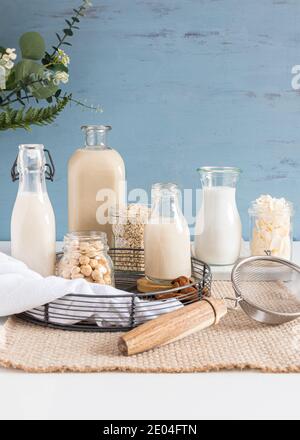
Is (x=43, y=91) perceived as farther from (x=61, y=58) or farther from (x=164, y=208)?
(x=164, y=208)

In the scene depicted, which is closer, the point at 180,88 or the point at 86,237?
the point at 86,237

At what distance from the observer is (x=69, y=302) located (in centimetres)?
109

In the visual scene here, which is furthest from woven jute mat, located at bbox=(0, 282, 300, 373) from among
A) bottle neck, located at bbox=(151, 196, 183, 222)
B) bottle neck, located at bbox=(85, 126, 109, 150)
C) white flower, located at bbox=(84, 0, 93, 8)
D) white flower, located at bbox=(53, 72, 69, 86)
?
white flower, located at bbox=(84, 0, 93, 8)

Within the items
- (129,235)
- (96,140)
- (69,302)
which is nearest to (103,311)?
(69,302)

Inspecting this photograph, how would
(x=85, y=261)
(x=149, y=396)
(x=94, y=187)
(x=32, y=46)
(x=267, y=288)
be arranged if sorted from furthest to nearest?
(x=32, y=46) < (x=94, y=187) < (x=267, y=288) < (x=85, y=261) < (x=149, y=396)

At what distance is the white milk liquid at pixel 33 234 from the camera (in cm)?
127

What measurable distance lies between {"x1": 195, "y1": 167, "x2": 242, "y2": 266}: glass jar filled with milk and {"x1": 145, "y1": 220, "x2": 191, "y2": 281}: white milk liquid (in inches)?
5.8

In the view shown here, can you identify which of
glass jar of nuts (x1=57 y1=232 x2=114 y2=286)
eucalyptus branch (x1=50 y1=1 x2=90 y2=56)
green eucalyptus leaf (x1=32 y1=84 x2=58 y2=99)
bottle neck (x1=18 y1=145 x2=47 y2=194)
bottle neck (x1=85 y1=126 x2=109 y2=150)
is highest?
eucalyptus branch (x1=50 y1=1 x2=90 y2=56)

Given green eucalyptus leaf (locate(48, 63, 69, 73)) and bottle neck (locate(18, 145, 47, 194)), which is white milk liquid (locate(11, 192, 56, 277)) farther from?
green eucalyptus leaf (locate(48, 63, 69, 73))

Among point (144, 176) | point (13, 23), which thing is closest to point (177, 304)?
point (144, 176)

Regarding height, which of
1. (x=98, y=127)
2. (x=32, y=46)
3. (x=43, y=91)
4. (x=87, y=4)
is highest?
(x=87, y=4)

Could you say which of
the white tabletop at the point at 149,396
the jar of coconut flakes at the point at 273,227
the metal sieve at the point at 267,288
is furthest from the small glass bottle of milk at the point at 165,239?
the white tabletop at the point at 149,396

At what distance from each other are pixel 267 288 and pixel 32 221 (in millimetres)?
476

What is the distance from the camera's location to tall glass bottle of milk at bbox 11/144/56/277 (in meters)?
1.27
